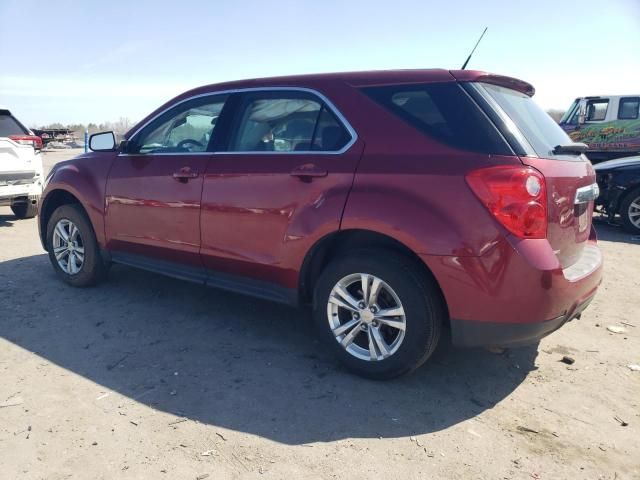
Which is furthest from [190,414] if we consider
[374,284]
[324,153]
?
[324,153]

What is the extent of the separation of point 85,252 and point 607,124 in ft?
45.5

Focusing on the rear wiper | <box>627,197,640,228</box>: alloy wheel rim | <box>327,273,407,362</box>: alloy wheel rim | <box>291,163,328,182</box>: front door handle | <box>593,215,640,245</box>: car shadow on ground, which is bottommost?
<box>593,215,640,245</box>: car shadow on ground

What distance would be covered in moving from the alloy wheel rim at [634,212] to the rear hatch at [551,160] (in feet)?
19.3

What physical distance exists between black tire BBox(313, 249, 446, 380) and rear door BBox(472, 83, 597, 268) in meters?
0.73

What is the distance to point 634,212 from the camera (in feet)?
27.4

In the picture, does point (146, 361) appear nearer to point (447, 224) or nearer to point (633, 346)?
point (447, 224)

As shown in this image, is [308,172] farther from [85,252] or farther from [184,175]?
[85,252]

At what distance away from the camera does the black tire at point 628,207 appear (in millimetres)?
8336

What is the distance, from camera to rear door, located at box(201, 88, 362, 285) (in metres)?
3.20

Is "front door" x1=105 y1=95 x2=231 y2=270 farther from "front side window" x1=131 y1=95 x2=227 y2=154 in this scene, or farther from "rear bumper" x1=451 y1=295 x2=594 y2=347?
"rear bumper" x1=451 y1=295 x2=594 y2=347

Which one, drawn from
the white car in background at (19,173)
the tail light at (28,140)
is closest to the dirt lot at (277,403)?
the white car in background at (19,173)

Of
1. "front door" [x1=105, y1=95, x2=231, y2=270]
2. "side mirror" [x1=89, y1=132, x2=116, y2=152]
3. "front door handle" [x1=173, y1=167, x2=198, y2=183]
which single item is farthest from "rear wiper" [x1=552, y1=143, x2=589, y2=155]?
"side mirror" [x1=89, y1=132, x2=116, y2=152]

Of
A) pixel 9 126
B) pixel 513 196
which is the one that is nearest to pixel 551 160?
pixel 513 196

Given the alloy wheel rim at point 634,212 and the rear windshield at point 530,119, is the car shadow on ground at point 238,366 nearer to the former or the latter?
the rear windshield at point 530,119
